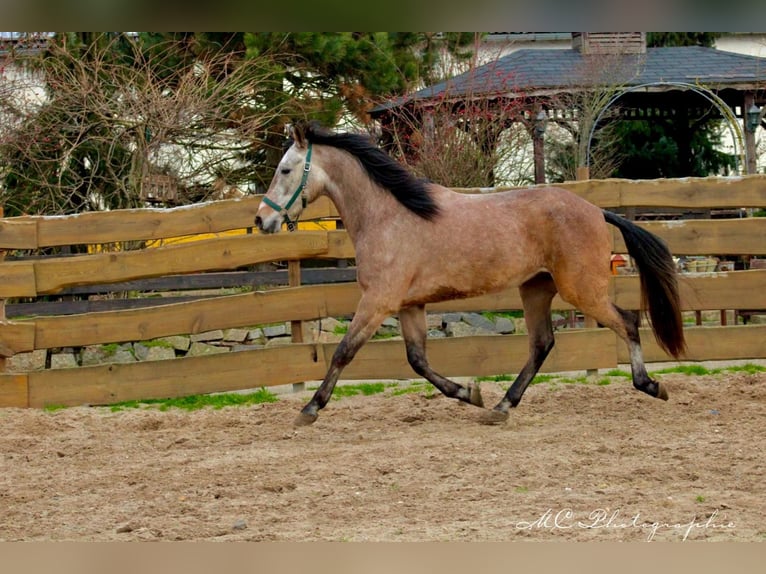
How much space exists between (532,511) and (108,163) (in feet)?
25.6

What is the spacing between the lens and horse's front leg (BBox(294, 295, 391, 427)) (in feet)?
18.9

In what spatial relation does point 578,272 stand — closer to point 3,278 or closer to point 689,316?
point 3,278

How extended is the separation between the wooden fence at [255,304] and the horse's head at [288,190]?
114cm

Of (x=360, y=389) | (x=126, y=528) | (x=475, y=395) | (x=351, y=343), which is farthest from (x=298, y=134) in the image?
(x=126, y=528)

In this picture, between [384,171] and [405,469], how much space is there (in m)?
2.17

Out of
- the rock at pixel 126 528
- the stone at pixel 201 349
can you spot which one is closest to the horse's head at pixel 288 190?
the rock at pixel 126 528

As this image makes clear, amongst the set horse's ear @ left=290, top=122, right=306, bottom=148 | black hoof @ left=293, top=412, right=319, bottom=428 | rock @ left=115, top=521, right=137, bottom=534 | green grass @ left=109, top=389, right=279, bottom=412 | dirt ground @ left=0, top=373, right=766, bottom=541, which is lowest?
rock @ left=115, top=521, right=137, bottom=534

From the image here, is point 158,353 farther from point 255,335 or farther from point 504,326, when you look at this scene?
point 504,326

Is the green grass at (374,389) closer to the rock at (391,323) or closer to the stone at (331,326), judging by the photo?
the stone at (331,326)

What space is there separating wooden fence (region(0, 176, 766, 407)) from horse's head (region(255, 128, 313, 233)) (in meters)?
1.14

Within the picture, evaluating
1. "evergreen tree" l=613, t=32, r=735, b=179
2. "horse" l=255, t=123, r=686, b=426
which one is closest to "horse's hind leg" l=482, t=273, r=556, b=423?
"horse" l=255, t=123, r=686, b=426

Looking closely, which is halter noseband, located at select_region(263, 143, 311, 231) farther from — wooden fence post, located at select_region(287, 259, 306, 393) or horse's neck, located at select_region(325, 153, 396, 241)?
wooden fence post, located at select_region(287, 259, 306, 393)

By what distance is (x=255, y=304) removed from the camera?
22.7 feet
